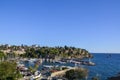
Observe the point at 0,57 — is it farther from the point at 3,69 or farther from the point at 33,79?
the point at 3,69

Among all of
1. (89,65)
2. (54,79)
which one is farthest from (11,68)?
(89,65)

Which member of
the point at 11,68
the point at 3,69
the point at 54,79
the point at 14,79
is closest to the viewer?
the point at 14,79

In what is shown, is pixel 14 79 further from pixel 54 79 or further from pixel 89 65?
pixel 89 65

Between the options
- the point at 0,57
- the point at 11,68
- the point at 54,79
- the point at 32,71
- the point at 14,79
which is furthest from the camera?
the point at 0,57

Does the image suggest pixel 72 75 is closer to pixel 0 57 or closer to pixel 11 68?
pixel 11 68

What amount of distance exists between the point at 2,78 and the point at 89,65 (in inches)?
5126

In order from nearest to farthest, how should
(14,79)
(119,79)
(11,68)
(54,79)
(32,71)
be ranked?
(119,79), (14,79), (11,68), (54,79), (32,71)

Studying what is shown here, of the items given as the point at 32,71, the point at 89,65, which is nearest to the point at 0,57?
the point at 32,71

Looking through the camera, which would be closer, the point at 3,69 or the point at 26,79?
the point at 3,69

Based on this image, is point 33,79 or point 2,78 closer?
point 2,78

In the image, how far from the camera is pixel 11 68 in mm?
80938

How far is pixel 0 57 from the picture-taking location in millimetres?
155875

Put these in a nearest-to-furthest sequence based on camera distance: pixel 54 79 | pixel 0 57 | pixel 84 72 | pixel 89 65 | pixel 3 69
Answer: pixel 3 69, pixel 84 72, pixel 54 79, pixel 0 57, pixel 89 65

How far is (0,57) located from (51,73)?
49.4 m
